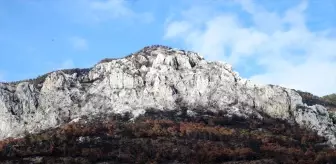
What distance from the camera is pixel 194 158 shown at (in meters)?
176

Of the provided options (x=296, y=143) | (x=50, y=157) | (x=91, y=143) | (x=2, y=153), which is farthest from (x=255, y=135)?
(x=2, y=153)

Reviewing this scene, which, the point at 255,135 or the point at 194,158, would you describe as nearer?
the point at 194,158

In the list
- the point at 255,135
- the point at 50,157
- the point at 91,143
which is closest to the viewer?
the point at 50,157

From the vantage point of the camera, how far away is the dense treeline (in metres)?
174

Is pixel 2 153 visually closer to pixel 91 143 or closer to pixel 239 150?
pixel 91 143

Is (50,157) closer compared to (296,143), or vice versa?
(50,157)

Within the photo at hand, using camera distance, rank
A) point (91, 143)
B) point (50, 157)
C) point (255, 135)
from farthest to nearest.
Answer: point (255, 135), point (91, 143), point (50, 157)

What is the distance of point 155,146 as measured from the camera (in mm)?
183125

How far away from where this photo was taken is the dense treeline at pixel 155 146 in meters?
174

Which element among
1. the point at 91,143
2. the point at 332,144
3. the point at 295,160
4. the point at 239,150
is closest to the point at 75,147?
the point at 91,143

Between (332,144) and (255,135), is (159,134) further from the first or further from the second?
(332,144)

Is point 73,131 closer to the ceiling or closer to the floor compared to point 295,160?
closer to the ceiling

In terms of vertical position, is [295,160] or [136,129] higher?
[136,129]

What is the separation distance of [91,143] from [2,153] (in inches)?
990
